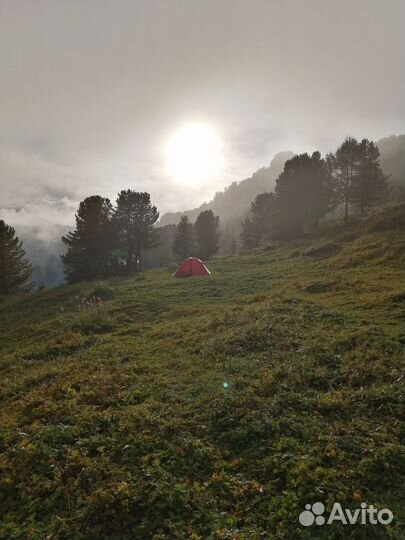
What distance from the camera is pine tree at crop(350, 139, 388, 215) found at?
53969 millimetres

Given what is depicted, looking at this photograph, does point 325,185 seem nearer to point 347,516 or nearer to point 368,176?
point 368,176

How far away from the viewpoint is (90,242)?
5244 centimetres

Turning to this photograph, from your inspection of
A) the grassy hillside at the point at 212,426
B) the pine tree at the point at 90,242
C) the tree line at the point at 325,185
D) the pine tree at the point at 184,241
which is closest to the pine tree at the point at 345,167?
the tree line at the point at 325,185

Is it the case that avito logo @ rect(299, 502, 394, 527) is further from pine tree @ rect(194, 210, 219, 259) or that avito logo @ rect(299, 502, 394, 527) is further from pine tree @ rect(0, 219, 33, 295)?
pine tree @ rect(194, 210, 219, 259)

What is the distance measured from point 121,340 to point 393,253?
63.6 ft

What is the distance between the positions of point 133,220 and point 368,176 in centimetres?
3497

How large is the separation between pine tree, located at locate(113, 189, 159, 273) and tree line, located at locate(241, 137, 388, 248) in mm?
20586

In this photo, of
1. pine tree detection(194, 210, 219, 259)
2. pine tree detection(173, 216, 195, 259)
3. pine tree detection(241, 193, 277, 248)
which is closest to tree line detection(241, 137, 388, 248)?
pine tree detection(241, 193, 277, 248)

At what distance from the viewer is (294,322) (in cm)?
1472

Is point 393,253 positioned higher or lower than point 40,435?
higher

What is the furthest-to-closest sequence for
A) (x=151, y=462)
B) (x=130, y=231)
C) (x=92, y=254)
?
(x=130, y=231)
(x=92, y=254)
(x=151, y=462)

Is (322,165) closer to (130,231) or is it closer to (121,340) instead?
(130,231)

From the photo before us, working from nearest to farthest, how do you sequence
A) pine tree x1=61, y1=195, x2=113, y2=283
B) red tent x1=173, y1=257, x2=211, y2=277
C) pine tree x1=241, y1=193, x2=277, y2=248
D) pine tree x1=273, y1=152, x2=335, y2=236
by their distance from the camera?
red tent x1=173, y1=257, x2=211, y2=277, pine tree x1=61, y1=195, x2=113, y2=283, pine tree x1=273, y1=152, x2=335, y2=236, pine tree x1=241, y1=193, x2=277, y2=248

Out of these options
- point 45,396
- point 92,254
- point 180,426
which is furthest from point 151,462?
point 92,254
